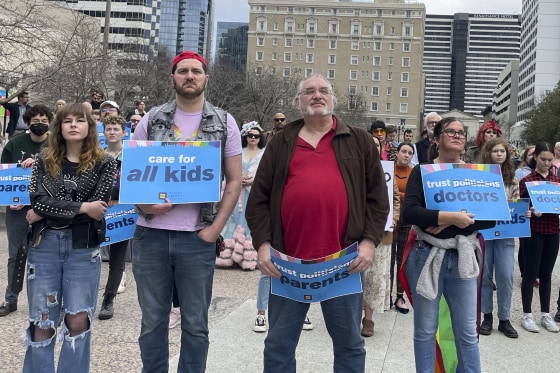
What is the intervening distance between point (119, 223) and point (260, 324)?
1.80 metres

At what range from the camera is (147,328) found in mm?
3527

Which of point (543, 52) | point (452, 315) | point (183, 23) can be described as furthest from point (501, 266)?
point (183, 23)

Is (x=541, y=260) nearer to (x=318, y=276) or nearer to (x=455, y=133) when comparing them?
(x=455, y=133)

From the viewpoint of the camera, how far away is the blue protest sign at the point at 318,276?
326 centimetres

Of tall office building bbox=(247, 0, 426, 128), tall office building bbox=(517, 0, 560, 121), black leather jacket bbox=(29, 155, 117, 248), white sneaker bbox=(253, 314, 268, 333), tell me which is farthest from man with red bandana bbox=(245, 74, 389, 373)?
tall office building bbox=(517, 0, 560, 121)

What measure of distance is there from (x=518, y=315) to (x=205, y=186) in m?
4.75

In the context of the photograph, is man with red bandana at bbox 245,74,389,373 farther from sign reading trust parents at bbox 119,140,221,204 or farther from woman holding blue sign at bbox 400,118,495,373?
woman holding blue sign at bbox 400,118,495,373

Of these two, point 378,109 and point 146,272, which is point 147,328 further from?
point 378,109

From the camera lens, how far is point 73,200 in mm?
3623

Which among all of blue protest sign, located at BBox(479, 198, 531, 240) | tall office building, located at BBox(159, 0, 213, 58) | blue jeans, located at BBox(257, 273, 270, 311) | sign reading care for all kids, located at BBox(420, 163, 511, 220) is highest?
tall office building, located at BBox(159, 0, 213, 58)

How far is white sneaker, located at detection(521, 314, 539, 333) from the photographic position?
5.83 metres

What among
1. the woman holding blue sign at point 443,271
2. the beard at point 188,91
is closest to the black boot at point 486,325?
the woman holding blue sign at point 443,271

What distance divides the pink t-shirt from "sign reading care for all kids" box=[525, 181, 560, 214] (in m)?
3.81

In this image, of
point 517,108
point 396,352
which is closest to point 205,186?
point 396,352
